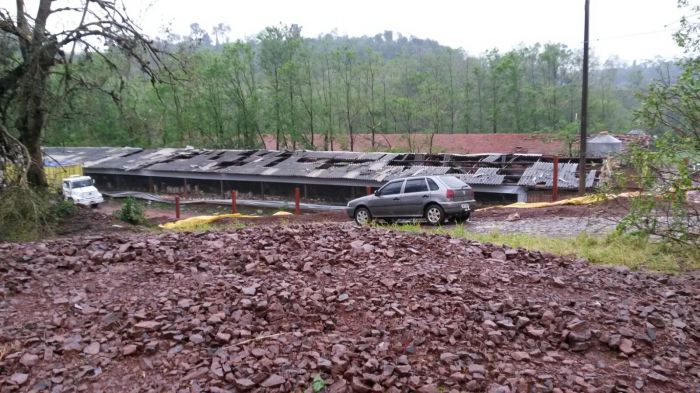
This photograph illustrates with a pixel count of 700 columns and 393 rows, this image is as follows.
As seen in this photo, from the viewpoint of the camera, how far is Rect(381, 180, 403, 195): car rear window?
1820 centimetres

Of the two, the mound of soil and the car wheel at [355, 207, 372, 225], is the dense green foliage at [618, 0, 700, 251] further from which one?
the car wheel at [355, 207, 372, 225]

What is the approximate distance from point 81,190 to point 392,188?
74.0 ft

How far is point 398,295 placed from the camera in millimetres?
5438

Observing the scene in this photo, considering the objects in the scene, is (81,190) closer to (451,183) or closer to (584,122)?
(451,183)

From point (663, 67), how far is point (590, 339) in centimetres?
836

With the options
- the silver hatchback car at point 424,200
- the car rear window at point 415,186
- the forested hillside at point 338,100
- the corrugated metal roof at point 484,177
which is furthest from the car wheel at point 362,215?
the forested hillside at point 338,100

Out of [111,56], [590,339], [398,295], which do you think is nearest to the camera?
[590,339]

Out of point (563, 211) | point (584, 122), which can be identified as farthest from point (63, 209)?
point (584, 122)

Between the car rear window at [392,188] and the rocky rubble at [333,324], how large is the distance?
442 inches

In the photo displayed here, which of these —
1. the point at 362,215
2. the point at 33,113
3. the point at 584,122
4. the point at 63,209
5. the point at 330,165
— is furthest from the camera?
the point at 330,165

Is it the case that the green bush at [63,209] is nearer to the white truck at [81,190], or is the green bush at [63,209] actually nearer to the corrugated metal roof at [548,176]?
the white truck at [81,190]

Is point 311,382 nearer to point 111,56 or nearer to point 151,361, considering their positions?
point 151,361

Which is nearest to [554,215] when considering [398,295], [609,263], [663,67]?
[663,67]

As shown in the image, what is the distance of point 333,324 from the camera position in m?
4.82
